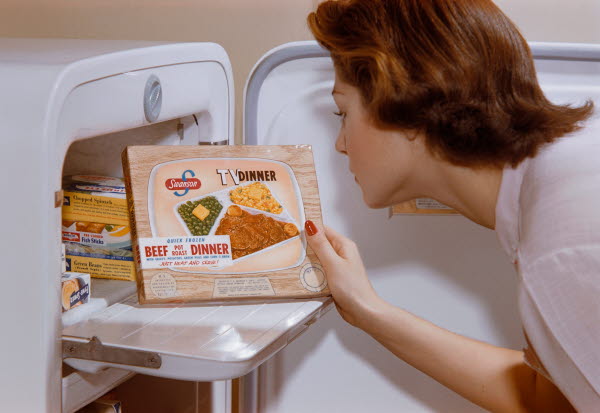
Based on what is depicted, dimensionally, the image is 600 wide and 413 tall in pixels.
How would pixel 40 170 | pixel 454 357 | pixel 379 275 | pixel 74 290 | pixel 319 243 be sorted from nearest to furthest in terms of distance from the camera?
1. pixel 40 170
2. pixel 74 290
3. pixel 319 243
4. pixel 454 357
5. pixel 379 275

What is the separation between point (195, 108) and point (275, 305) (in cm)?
35

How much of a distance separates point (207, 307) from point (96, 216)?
23 cm

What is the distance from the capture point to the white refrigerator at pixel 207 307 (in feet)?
2.54

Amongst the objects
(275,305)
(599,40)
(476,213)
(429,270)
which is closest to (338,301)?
(275,305)

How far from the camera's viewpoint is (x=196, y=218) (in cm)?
98

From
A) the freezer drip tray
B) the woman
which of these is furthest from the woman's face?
the freezer drip tray

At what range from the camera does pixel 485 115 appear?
0.99 meters

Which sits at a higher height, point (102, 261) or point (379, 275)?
point (102, 261)

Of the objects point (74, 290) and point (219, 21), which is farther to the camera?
point (219, 21)

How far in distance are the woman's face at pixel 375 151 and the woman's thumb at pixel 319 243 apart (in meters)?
0.12

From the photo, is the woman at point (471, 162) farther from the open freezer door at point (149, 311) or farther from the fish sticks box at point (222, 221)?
the open freezer door at point (149, 311)

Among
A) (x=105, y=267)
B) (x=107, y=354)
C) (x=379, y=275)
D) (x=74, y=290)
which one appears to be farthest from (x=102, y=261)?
(x=379, y=275)

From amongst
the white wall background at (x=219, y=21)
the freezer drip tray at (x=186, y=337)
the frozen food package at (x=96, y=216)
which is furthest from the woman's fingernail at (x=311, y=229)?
the white wall background at (x=219, y=21)

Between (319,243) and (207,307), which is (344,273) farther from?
(207,307)
